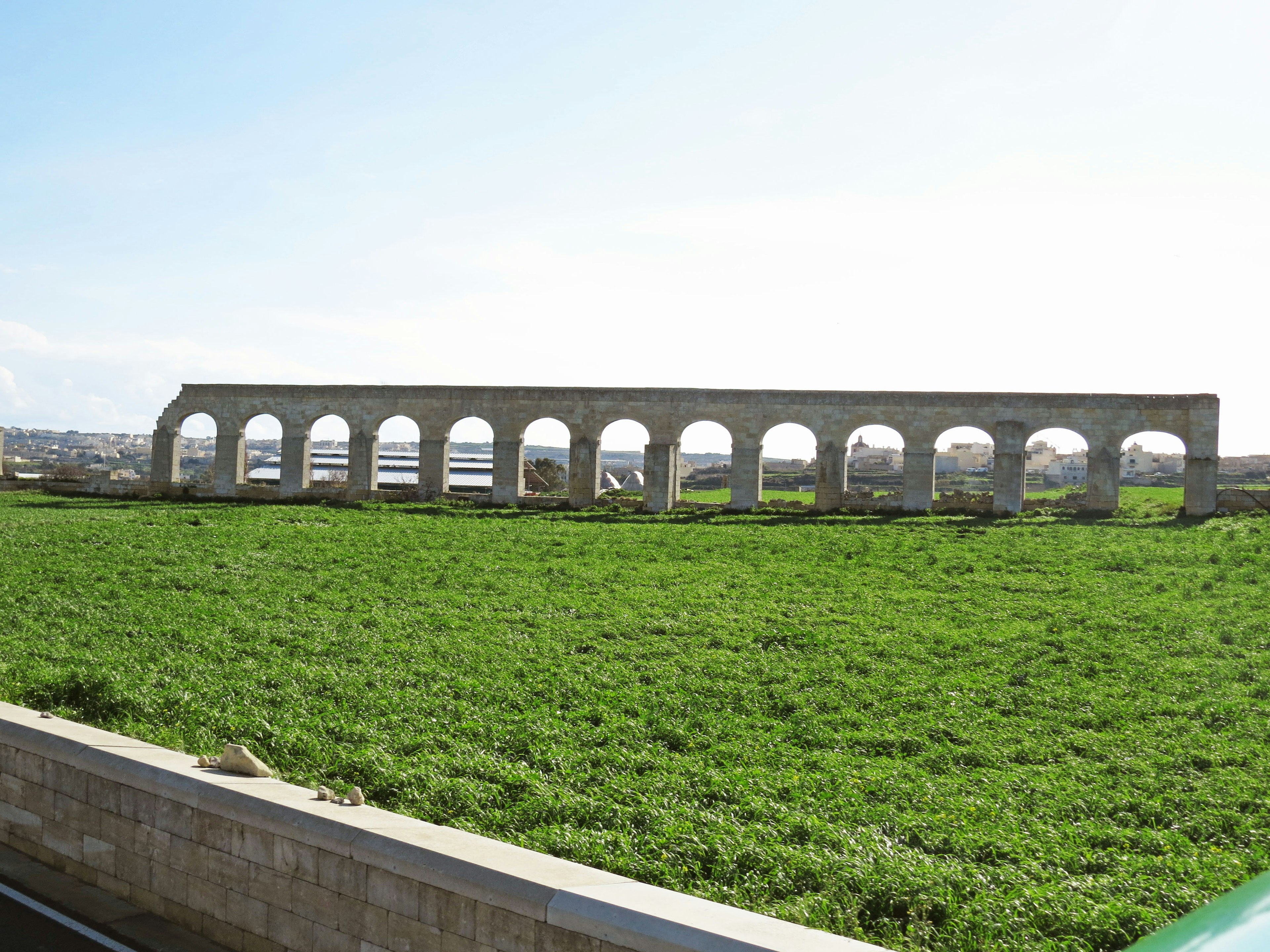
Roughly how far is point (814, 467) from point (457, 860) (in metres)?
35.9

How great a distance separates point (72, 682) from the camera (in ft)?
28.0

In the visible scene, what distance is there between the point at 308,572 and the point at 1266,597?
14200 millimetres

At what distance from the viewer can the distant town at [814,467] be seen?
4816 centimetres

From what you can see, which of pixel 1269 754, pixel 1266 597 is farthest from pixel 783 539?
pixel 1269 754

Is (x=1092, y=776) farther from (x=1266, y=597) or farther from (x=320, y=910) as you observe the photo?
(x=1266, y=597)

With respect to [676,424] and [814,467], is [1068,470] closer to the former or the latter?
[814,467]

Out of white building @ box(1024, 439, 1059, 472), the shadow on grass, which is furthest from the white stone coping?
white building @ box(1024, 439, 1059, 472)

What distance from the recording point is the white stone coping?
3.99 meters

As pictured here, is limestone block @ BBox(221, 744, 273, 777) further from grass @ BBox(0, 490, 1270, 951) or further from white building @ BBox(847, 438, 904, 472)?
white building @ BBox(847, 438, 904, 472)

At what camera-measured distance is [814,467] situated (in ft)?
129

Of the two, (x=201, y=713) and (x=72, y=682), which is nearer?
(x=201, y=713)

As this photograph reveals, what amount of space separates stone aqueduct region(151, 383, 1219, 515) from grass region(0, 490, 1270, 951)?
7794mm

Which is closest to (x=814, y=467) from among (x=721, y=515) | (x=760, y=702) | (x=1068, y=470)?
(x=721, y=515)

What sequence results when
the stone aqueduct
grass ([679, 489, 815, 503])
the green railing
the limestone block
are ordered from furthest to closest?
grass ([679, 489, 815, 503]) < the stone aqueduct < the limestone block < the green railing
